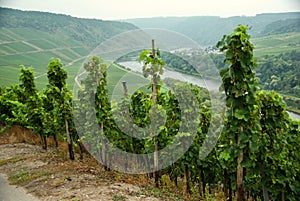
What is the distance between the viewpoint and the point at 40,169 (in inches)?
578

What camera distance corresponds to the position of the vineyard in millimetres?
8500

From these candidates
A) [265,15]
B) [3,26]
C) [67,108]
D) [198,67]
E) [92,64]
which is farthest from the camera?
[265,15]

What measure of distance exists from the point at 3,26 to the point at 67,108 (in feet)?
342

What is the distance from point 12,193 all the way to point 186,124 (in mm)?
7806

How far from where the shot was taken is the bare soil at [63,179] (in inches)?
418

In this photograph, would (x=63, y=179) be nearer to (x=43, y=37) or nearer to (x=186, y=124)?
(x=186, y=124)

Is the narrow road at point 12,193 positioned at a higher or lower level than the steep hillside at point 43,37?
lower

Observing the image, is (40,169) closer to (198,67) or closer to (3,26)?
(198,67)

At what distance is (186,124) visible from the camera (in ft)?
41.5

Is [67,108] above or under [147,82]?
under

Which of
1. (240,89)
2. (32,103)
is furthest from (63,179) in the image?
(240,89)

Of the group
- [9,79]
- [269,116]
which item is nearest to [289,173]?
[269,116]

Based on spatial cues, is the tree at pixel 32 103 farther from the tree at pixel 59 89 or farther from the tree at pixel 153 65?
the tree at pixel 153 65

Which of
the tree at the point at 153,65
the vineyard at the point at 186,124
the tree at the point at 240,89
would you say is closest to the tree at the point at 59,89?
the vineyard at the point at 186,124
